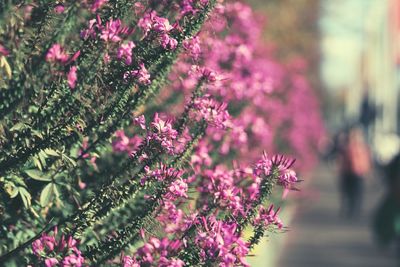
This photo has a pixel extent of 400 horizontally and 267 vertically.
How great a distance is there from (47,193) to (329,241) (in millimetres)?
12302

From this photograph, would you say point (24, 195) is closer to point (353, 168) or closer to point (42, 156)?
point (42, 156)

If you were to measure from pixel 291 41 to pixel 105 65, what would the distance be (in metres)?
25.2

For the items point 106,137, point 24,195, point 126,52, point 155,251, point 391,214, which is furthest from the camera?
point 391,214

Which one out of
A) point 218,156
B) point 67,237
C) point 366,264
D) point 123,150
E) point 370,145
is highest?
point 370,145

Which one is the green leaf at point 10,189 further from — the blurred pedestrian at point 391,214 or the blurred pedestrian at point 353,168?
the blurred pedestrian at point 353,168

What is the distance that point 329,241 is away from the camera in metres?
15.8

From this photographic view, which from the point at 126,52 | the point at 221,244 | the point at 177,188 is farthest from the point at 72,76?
the point at 221,244

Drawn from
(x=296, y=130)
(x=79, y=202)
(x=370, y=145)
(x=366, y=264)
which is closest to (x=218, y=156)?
(x=79, y=202)

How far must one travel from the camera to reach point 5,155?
3635 millimetres

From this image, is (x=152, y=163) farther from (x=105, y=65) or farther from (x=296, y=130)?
(x=296, y=130)

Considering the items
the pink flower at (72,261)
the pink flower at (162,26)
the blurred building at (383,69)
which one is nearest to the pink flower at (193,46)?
the pink flower at (162,26)

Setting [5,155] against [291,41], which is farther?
[291,41]

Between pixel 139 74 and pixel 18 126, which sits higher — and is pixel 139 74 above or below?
above

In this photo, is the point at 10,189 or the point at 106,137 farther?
the point at 106,137
